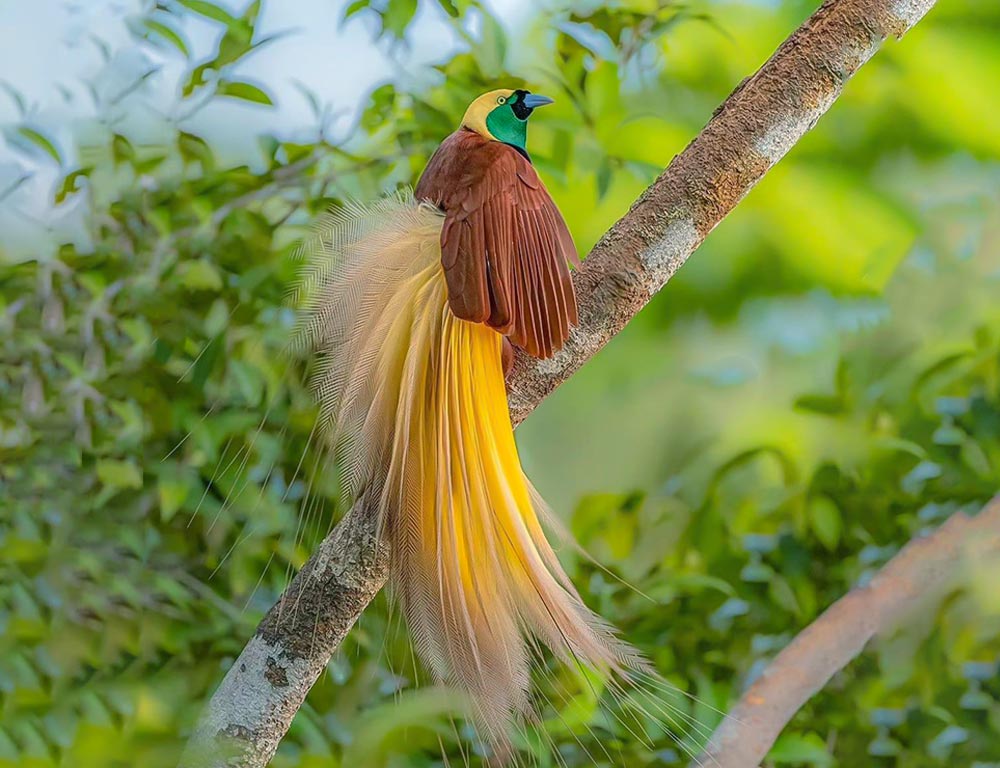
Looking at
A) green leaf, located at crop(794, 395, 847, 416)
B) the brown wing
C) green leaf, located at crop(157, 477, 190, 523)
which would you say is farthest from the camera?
green leaf, located at crop(794, 395, 847, 416)

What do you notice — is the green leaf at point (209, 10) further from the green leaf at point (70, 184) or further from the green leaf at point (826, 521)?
the green leaf at point (826, 521)

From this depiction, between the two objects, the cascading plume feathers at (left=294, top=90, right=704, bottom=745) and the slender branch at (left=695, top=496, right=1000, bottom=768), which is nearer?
the cascading plume feathers at (left=294, top=90, right=704, bottom=745)

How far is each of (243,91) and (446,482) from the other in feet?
1.80

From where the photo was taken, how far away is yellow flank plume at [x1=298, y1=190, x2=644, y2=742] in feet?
1.90

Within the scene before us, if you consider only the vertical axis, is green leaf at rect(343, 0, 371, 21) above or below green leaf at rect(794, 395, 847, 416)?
below

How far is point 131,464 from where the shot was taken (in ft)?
3.07

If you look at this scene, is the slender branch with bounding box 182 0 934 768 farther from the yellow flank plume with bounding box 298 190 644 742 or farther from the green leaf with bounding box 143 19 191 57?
the green leaf with bounding box 143 19 191 57

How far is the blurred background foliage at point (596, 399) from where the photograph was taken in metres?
0.93

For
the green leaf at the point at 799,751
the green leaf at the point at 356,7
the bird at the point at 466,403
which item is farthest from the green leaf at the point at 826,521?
the green leaf at the point at 356,7

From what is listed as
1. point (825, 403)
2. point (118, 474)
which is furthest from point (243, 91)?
point (825, 403)

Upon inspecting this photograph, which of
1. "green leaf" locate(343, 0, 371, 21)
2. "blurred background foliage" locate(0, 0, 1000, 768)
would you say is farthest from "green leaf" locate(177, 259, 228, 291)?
"green leaf" locate(343, 0, 371, 21)

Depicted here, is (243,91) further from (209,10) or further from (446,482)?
(446,482)

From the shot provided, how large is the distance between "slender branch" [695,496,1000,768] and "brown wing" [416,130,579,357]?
54 centimetres

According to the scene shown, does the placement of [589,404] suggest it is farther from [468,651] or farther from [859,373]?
[468,651]
